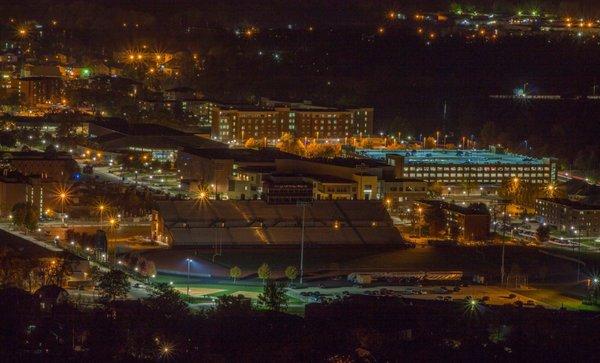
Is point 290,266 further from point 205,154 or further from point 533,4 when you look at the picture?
point 533,4

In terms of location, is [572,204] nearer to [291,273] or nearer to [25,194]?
[291,273]

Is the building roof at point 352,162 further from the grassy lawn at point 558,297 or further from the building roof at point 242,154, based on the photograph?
the grassy lawn at point 558,297

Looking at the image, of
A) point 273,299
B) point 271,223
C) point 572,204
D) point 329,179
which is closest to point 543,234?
point 572,204

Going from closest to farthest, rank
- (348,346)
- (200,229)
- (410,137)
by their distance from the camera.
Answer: (348,346), (200,229), (410,137)

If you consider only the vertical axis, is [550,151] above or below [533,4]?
below

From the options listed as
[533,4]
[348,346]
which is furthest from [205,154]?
[533,4]

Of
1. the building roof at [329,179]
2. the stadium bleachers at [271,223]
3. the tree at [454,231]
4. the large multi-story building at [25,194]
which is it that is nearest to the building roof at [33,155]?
the large multi-story building at [25,194]

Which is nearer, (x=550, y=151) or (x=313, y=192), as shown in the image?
(x=313, y=192)
